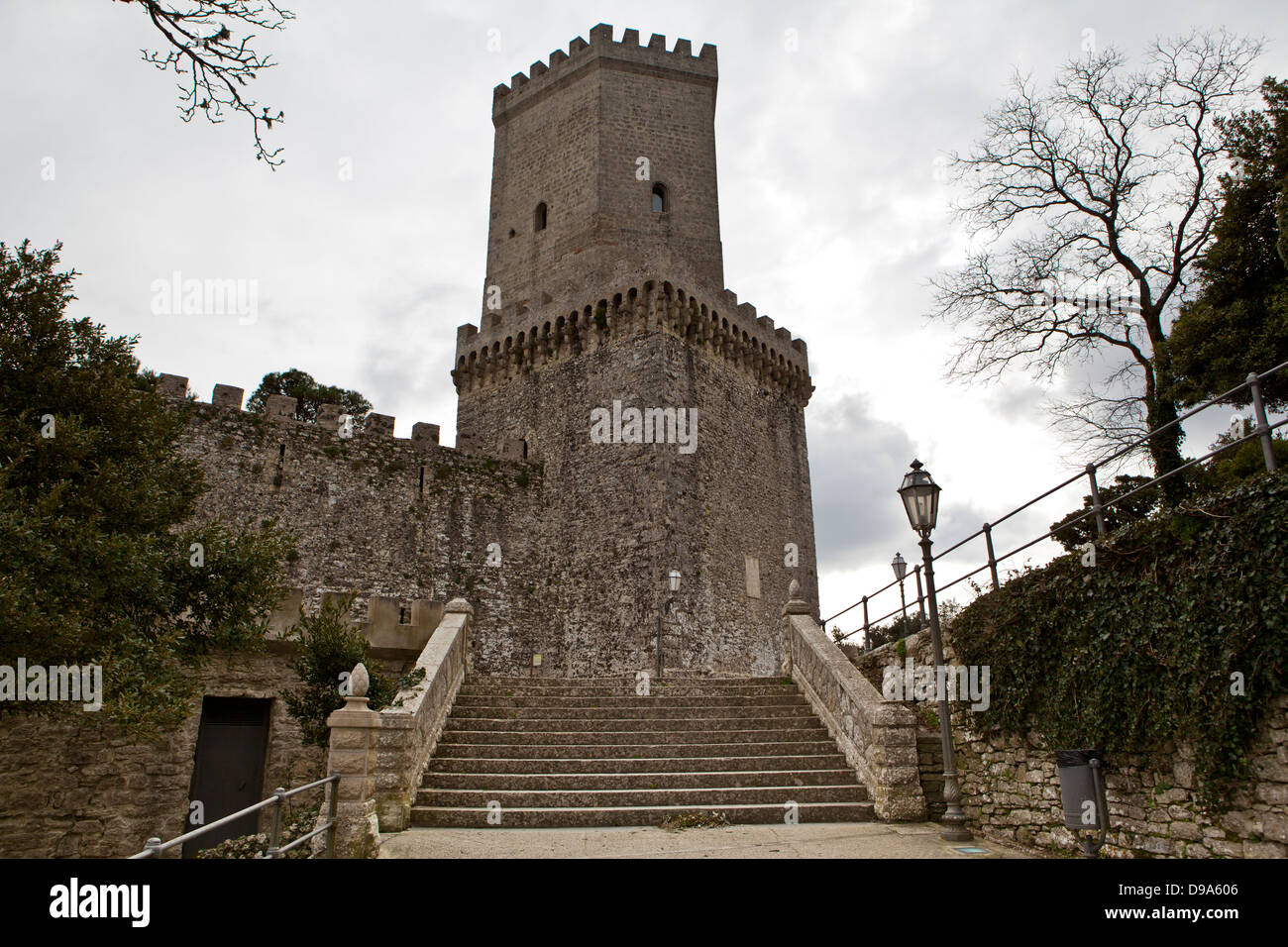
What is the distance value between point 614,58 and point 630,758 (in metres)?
21.0

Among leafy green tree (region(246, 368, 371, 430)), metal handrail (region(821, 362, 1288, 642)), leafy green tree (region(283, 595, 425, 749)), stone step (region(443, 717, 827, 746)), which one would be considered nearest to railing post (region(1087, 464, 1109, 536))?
metal handrail (region(821, 362, 1288, 642))

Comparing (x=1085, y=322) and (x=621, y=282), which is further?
(x=621, y=282)

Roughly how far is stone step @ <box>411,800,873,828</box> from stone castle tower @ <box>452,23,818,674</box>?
8769mm

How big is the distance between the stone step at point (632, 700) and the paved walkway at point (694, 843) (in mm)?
3080

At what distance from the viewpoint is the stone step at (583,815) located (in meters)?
8.16

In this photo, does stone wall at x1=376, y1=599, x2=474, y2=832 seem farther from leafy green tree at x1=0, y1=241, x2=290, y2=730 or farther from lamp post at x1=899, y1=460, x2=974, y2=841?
lamp post at x1=899, y1=460, x2=974, y2=841

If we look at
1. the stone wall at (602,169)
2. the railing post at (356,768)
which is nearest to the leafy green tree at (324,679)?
the railing post at (356,768)

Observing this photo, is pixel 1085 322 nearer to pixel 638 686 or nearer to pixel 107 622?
pixel 638 686

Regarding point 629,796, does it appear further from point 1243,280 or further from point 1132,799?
point 1243,280

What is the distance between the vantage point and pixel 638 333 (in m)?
20.2

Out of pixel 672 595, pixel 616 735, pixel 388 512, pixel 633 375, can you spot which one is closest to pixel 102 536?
pixel 616 735
